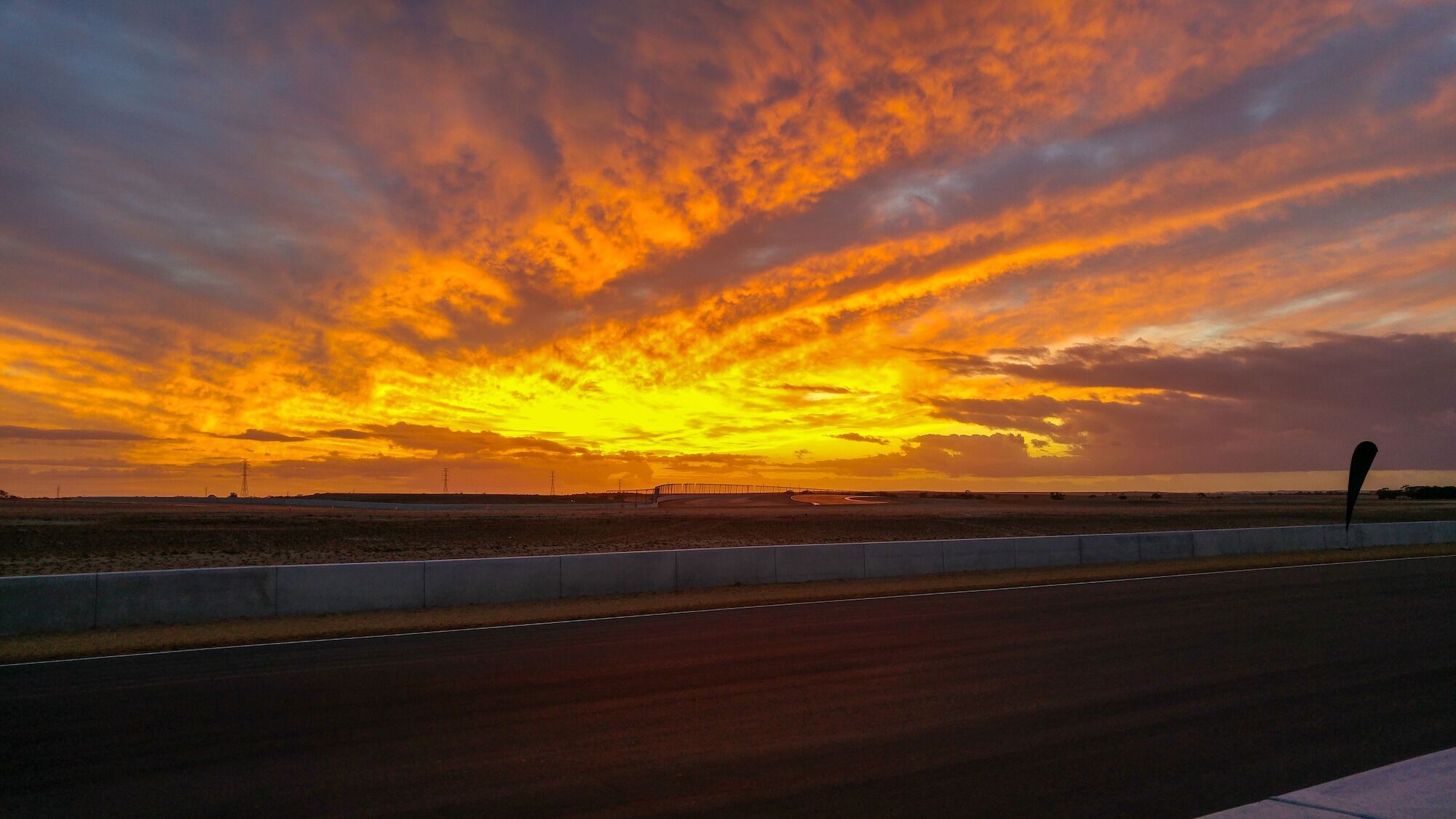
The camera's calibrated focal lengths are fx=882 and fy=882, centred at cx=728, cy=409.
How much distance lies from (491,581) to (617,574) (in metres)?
2.68

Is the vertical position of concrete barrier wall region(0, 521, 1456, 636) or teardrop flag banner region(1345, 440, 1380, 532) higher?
teardrop flag banner region(1345, 440, 1380, 532)

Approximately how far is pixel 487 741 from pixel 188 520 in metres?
60.1

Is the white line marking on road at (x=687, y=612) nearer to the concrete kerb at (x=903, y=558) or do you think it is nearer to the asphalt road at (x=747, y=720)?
the asphalt road at (x=747, y=720)

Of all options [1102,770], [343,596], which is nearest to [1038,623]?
[1102,770]

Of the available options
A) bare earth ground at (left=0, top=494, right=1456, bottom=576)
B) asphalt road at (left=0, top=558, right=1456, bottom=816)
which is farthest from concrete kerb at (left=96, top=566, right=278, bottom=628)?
bare earth ground at (left=0, top=494, right=1456, bottom=576)

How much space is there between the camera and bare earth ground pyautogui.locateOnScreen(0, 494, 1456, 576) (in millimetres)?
32125

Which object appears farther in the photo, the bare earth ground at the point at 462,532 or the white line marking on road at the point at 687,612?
the bare earth ground at the point at 462,532

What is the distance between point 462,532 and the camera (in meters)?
46.6

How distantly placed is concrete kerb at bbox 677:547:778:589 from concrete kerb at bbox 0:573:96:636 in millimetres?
10923

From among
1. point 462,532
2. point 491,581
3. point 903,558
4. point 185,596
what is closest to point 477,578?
point 491,581

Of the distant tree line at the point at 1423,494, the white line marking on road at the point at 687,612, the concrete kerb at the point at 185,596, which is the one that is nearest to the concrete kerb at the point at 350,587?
the concrete kerb at the point at 185,596

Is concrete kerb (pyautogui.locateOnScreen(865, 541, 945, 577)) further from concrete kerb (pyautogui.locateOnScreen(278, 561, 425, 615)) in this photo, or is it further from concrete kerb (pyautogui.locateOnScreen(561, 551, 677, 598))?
concrete kerb (pyautogui.locateOnScreen(278, 561, 425, 615))

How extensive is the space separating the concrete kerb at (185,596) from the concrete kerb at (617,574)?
560 centimetres

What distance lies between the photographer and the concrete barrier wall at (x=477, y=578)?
15.0m
